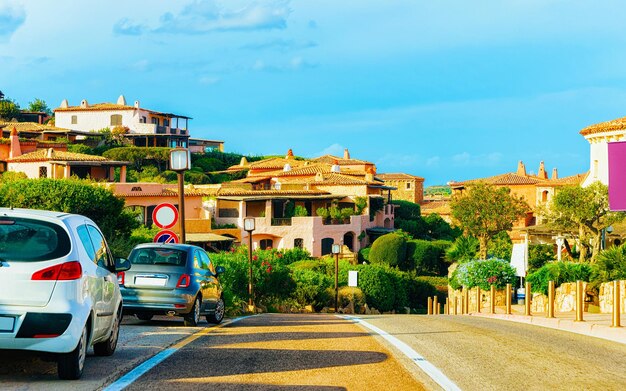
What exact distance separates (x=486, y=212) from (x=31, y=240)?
7021 cm

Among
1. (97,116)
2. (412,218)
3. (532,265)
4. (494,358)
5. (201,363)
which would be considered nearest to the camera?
(201,363)

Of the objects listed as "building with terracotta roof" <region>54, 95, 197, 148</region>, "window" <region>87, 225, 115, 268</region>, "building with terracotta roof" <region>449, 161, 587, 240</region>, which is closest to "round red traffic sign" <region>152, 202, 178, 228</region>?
"window" <region>87, 225, 115, 268</region>

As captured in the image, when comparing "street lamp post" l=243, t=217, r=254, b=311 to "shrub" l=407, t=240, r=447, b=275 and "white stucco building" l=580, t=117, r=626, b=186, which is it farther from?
"shrub" l=407, t=240, r=447, b=275

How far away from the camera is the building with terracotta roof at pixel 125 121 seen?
126 meters

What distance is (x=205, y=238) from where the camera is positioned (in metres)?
74.4

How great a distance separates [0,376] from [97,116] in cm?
12356

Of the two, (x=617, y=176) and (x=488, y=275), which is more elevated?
(x=617, y=176)

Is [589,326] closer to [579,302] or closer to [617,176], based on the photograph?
[579,302]

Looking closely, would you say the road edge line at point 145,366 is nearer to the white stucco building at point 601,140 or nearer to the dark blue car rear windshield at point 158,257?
the dark blue car rear windshield at point 158,257

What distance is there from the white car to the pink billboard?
1984cm

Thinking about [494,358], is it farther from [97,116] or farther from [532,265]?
[97,116]

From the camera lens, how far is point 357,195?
91.0 metres

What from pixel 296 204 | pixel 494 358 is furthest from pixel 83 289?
pixel 296 204

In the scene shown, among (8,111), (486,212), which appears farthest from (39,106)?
(486,212)
